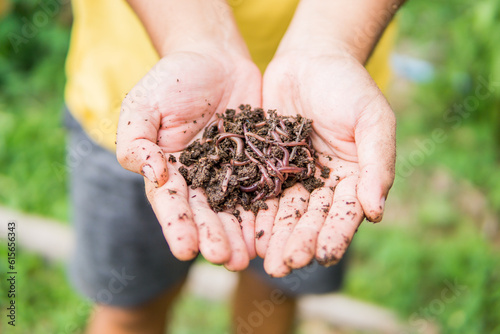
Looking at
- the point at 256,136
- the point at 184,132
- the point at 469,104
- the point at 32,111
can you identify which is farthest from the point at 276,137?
the point at 32,111

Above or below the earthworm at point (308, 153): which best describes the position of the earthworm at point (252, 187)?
above

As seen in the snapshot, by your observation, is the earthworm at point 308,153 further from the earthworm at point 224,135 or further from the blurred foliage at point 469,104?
the blurred foliage at point 469,104

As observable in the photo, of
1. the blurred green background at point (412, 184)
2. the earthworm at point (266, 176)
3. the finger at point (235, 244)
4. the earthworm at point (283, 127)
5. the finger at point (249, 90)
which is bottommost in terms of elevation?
the blurred green background at point (412, 184)

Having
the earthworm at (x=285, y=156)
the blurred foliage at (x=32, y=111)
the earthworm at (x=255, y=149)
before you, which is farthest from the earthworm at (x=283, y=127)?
the blurred foliage at (x=32, y=111)

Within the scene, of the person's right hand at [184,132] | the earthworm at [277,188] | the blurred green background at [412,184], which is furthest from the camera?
the blurred green background at [412,184]

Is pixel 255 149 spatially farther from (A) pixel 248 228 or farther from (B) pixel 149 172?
(B) pixel 149 172

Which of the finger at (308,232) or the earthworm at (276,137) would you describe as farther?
A: the earthworm at (276,137)
